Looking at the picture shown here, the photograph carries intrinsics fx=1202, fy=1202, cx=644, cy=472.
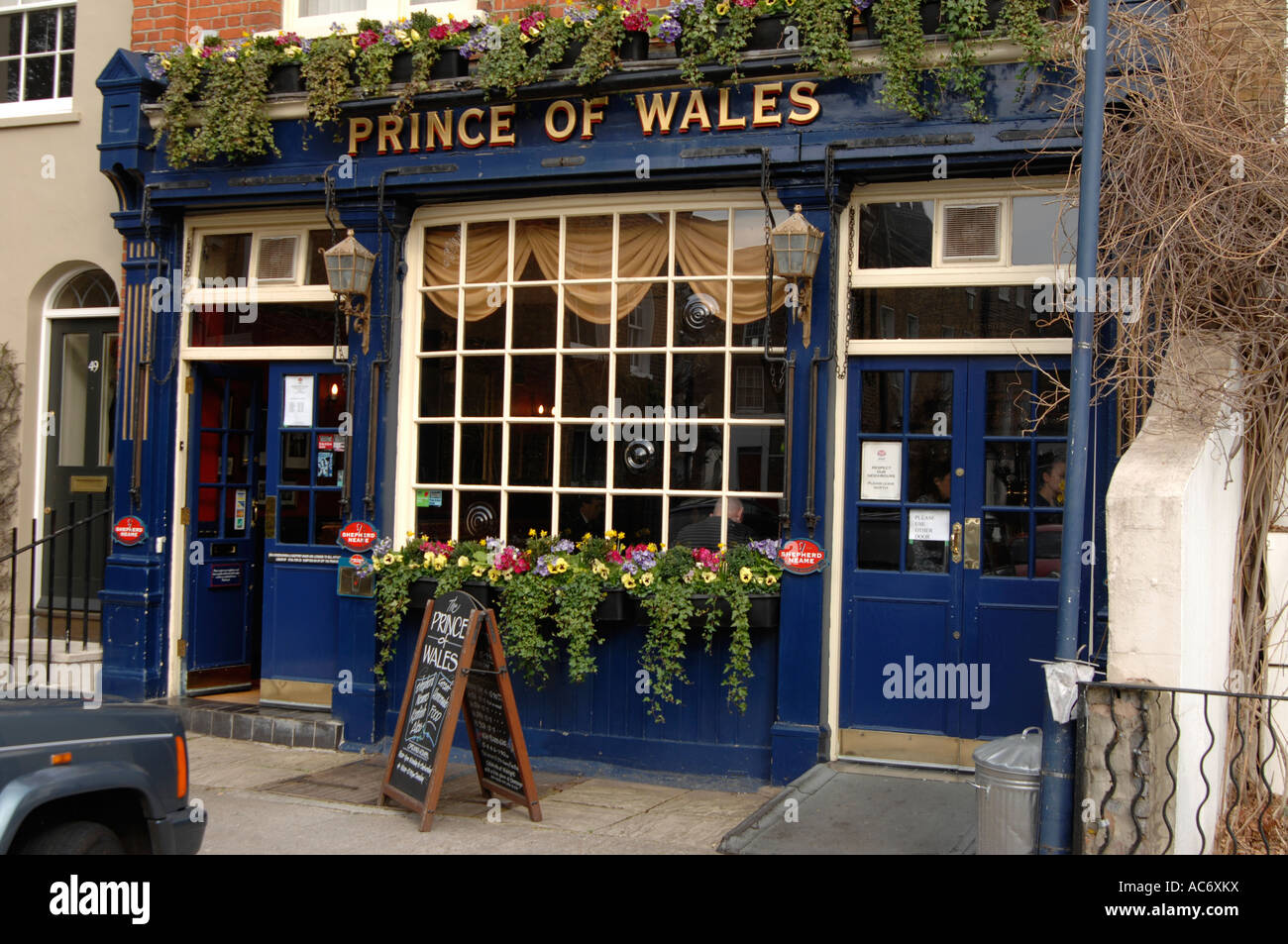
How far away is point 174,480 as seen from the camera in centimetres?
910

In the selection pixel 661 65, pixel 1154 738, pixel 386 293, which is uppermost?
pixel 661 65

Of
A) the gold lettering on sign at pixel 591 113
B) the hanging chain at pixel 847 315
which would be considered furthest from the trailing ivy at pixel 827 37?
the gold lettering on sign at pixel 591 113

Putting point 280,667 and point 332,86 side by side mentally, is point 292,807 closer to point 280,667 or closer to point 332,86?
point 280,667

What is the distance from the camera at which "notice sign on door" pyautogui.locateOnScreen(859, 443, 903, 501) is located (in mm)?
7426

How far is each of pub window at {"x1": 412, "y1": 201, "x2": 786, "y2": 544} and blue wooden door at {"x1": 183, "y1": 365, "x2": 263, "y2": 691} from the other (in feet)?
6.27

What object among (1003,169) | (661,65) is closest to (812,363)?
(1003,169)

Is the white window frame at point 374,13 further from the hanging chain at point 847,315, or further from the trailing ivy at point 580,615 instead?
the trailing ivy at point 580,615

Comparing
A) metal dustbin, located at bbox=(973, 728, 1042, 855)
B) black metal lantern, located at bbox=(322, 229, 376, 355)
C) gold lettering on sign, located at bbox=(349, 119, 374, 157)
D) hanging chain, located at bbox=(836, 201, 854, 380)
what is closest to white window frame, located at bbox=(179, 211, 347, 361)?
black metal lantern, located at bbox=(322, 229, 376, 355)

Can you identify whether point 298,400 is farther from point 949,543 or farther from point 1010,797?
point 1010,797

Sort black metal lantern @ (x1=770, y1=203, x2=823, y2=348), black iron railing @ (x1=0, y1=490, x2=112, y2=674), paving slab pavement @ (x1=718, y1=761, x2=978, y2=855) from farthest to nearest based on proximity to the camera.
→ black iron railing @ (x1=0, y1=490, x2=112, y2=674), black metal lantern @ (x1=770, y1=203, x2=823, y2=348), paving slab pavement @ (x1=718, y1=761, x2=978, y2=855)

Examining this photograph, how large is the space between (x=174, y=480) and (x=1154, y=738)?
708 cm

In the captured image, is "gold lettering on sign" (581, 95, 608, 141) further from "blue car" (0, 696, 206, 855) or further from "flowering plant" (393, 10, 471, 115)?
"blue car" (0, 696, 206, 855)

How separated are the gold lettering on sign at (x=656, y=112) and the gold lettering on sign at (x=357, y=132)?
2.00 meters

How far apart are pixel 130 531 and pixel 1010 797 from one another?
6.74m
